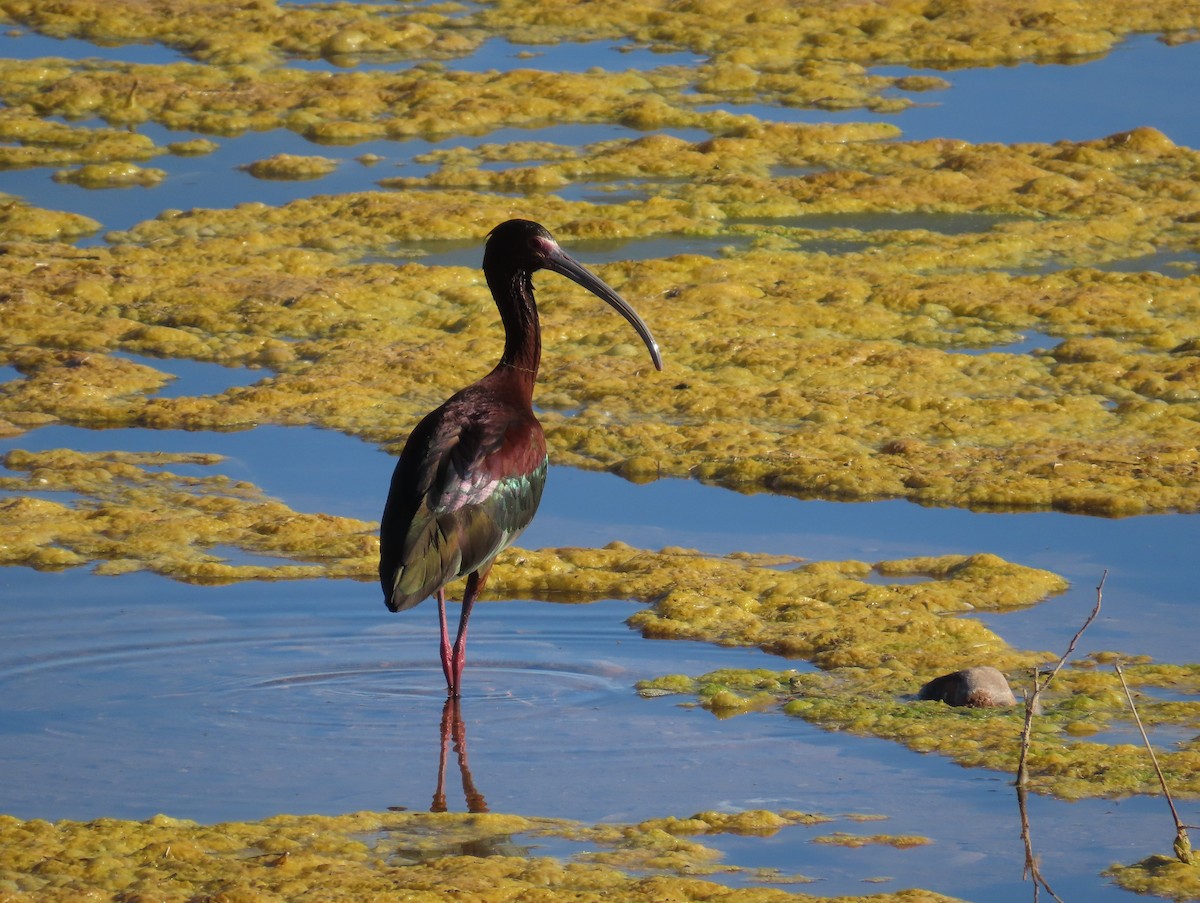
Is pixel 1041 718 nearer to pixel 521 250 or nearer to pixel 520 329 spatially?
pixel 520 329

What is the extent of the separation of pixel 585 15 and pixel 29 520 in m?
10.6

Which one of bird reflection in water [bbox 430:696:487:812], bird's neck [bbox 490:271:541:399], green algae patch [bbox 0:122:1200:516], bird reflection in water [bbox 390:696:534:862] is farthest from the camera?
green algae patch [bbox 0:122:1200:516]

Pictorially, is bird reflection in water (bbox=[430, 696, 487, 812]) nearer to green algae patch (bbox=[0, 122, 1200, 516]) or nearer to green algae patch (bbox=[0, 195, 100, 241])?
green algae patch (bbox=[0, 122, 1200, 516])

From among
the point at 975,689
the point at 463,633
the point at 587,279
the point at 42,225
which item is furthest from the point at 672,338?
the point at 975,689

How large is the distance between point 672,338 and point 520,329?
10.5 ft

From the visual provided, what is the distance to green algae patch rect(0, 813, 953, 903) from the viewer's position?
14.5 ft

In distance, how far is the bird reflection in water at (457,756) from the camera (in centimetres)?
521

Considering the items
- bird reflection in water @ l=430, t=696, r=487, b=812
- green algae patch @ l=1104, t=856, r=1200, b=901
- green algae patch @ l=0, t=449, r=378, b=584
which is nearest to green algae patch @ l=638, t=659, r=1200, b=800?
green algae patch @ l=1104, t=856, r=1200, b=901

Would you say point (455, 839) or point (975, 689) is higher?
point (975, 689)

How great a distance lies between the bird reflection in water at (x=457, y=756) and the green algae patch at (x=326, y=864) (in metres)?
0.20

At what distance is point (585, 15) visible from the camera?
673 inches

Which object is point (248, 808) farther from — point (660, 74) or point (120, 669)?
point (660, 74)

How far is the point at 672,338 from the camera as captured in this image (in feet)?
32.1

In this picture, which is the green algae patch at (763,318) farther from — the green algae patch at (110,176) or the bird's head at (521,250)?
the bird's head at (521,250)
